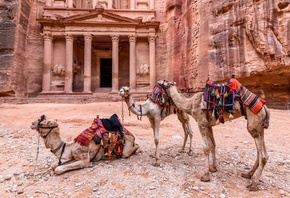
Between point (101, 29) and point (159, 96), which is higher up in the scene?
point (101, 29)

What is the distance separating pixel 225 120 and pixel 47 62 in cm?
2152

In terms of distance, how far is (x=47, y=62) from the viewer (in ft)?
66.5

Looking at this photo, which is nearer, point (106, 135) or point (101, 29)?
point (106, 135)

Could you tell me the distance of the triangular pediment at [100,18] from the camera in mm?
20281

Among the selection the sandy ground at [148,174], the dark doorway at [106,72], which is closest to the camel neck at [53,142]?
the sandy ground at [148,174]

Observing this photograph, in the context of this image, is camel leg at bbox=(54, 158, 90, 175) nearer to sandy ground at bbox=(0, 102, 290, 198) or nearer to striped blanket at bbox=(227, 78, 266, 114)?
sandy ground at bbox=(0, 102, 290, 198)

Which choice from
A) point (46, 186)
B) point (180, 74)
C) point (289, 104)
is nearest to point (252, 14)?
point (289, 104)

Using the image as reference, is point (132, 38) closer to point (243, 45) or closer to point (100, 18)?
point (100, 18)

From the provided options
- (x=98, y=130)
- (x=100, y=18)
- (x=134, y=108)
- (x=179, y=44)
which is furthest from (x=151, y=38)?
(x=98, y=130)

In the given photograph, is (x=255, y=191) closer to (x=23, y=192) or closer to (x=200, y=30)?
(x=23, y=192)

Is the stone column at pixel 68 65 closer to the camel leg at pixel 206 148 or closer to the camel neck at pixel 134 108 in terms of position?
the camel neck at pixel 134 108

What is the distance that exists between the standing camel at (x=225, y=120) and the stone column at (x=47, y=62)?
19468 mm

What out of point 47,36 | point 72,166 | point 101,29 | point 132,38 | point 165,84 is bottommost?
point 72,166

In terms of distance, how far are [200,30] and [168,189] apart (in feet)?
46.7
